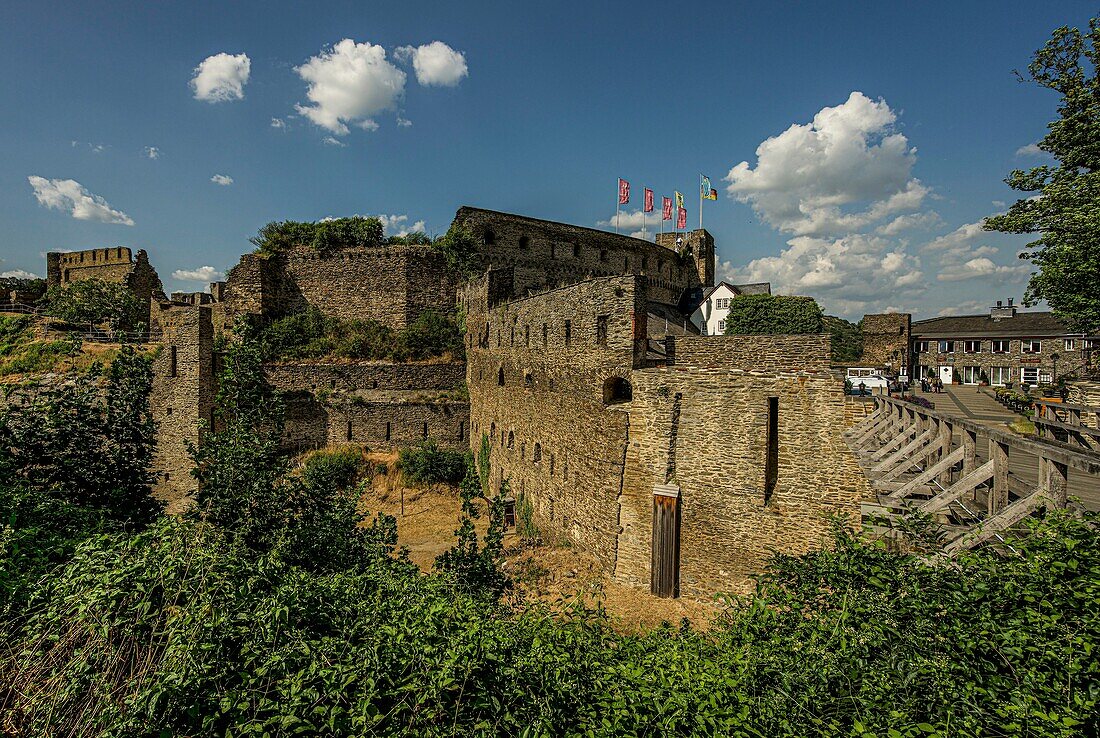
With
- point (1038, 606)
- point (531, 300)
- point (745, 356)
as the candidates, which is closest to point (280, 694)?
point (1038, 606)

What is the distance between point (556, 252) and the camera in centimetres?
4300

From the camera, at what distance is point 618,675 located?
554cm

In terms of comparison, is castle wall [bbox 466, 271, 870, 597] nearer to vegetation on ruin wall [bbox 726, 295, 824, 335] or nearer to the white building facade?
vegetation on ruin wall [bbox 726, 295, 824, 335]

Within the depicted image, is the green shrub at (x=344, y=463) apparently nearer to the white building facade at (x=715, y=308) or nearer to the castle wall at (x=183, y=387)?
the castle wall at (x=183, y=387)

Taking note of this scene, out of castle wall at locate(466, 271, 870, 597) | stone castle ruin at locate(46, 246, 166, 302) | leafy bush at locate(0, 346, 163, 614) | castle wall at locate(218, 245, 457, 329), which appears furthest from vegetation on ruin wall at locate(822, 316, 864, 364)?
stone castle ruin at locate(46, 246, 166, 302)

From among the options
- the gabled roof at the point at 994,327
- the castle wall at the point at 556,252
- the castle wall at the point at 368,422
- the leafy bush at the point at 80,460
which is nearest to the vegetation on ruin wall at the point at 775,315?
the castle wall at the point at 556,252

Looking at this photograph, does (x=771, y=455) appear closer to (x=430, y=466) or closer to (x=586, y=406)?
(x=586, y=406)

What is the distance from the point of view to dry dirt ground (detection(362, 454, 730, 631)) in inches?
427

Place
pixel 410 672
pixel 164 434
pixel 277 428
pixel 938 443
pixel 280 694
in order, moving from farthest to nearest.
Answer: pixel 164 434, pixel 938 443, pixel 277 428, pixel 410 672, pixel 280 694

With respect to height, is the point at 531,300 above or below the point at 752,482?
above

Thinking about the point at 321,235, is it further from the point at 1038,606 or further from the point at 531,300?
the point at 1038,606

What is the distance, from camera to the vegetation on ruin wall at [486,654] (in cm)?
404

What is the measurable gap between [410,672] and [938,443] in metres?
11.8

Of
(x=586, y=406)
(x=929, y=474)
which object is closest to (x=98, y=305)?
(x=586, y=406)
